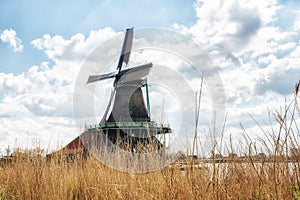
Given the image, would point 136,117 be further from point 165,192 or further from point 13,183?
point 165,192

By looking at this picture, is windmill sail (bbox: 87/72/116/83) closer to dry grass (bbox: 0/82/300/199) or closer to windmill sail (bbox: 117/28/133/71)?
windmill sail (bbox: 117/28/133/71)

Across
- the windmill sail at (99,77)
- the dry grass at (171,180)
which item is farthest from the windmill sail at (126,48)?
the dry grass at (171,180)

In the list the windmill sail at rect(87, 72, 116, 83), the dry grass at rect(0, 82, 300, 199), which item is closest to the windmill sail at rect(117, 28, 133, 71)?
the windmill sail at rect(87, 72, 116, 83)

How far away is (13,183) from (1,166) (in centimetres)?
167

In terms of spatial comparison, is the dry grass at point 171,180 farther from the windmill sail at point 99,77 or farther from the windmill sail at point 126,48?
the windmill sail at point 126,48

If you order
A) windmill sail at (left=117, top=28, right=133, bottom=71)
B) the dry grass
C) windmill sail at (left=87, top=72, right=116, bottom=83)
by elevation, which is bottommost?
the dry grass

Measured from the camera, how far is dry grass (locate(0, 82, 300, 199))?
7.71ft

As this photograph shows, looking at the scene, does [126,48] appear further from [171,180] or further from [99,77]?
[171,180]

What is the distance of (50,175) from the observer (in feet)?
16.8

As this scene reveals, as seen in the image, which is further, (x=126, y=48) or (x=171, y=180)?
(x=126, y=48)

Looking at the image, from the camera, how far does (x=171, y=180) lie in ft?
8.54

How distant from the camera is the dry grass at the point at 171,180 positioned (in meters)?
2.35

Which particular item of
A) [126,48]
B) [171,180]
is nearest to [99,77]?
[126,48]

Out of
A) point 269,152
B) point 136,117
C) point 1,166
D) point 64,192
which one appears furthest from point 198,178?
Result: point 136,117
